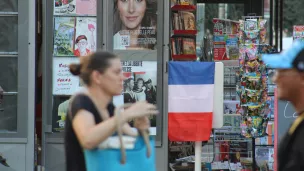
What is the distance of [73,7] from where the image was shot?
9.59m

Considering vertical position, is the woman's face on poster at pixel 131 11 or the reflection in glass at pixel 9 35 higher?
the woman's face on poster at pixel 131 11

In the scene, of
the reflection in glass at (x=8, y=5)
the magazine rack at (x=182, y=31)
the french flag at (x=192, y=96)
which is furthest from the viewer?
the magazine rack at (x=182, y=31)

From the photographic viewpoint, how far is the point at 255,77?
9258mm

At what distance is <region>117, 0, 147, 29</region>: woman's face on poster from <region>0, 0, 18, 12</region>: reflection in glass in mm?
1289

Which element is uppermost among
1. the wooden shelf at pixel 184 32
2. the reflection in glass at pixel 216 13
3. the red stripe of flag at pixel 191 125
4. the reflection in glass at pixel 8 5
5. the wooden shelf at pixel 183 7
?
the reflection in glass at pixel 216 13

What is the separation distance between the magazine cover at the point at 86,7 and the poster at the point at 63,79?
A: 1.99 feet

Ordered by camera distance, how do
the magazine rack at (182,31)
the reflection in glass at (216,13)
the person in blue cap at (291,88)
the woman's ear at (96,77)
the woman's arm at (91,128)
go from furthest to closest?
1. the reflection in glass at (216,13)
2. the magazine rack at (182,31)
3. the woman's ear at (96,77)
4. the woman's arm at (91,128)
5. the person in blue cap at (291,88)

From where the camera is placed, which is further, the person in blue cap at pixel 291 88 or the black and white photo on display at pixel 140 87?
the black and white photo on display at pixel 140 87

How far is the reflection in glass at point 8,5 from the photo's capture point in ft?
31.3

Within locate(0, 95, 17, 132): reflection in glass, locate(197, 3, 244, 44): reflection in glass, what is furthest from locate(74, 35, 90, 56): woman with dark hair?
locate(197, 3, 244, 44): reflection in glass

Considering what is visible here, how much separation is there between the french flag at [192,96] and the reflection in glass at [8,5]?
7.39 ft

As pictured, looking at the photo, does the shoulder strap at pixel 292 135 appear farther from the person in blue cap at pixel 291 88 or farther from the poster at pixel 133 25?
the poster at pixel 133 25

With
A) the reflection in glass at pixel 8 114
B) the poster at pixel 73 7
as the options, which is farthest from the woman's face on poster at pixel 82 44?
the reflection in glass at pixel 8 114

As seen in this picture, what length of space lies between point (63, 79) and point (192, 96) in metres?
1.94
